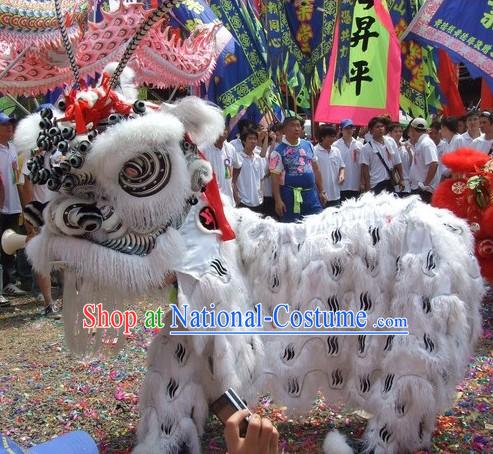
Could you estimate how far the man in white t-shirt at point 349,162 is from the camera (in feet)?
23.1

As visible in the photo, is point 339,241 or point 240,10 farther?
point 240,10

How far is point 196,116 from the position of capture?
2.23 meters

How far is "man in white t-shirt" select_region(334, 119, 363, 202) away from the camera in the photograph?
7051 mm

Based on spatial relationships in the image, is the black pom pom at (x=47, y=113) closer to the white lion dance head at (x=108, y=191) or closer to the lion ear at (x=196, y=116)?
the white lion dance head at (x=108, y=191)

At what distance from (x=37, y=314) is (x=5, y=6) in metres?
3.00

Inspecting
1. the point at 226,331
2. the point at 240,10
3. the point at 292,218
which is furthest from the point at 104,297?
the point at 240,10

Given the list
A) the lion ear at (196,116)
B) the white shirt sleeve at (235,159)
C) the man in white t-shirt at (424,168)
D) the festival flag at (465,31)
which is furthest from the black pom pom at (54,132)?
the festival flag at (465,31)

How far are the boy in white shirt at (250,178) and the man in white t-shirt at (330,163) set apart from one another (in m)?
0.77

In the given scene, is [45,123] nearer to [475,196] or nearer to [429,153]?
[475,196]

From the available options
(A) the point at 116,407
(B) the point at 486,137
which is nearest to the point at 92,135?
(A) the point at 116,407

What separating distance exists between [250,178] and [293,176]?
2.55 feet

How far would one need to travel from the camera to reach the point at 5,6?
222 inches

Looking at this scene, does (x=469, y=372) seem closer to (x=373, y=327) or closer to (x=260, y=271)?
(x=373, y=327)

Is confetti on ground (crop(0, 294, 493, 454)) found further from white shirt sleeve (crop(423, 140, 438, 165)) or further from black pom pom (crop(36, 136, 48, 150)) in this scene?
white shirt sleeve (crop(423, 140, 438, 165))
